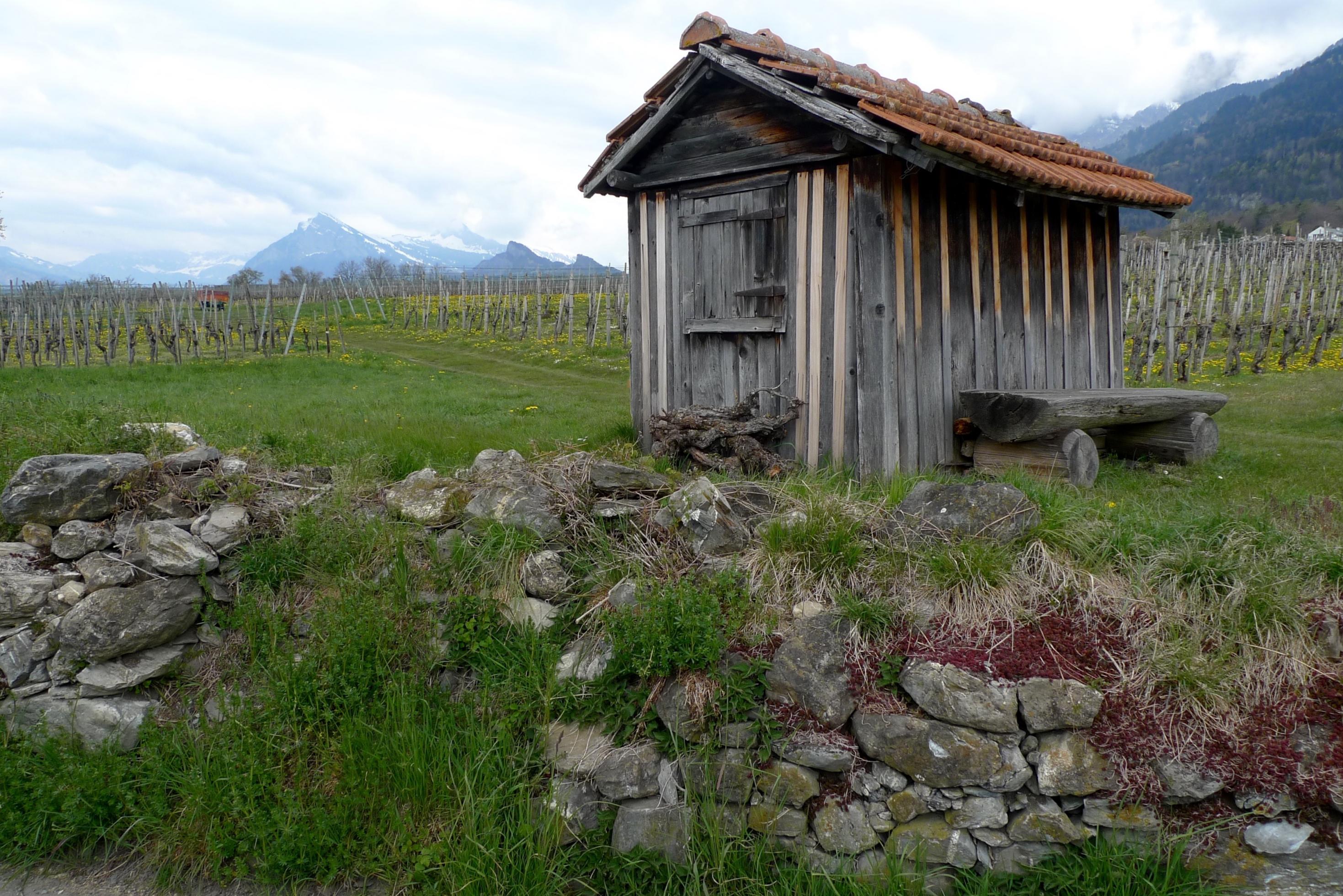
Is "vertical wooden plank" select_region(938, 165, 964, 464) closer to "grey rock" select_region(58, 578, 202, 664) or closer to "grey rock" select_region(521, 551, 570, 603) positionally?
"grey rock" select_region(521, 551, 570, 603)

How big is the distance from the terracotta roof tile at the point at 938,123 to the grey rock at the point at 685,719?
4178 mm

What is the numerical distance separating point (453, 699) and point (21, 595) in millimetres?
2830

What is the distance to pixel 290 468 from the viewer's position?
636 centimetres

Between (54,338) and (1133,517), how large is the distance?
30575mm

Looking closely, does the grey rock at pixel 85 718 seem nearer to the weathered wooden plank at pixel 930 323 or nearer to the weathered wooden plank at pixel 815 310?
the weathered wooden plank at pixel 815 310

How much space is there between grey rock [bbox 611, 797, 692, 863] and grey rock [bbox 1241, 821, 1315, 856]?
2417 mm

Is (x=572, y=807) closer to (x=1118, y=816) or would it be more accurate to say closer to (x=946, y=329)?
(x=1118, y=816)

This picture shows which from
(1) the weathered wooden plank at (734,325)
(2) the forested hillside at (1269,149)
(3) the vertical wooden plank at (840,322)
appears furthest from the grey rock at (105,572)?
(2) the forested hillside at (1269,149)

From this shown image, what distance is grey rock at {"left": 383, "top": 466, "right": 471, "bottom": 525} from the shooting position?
546 centimetres

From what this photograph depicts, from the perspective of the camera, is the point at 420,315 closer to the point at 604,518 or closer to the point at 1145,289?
the point at 1145,289

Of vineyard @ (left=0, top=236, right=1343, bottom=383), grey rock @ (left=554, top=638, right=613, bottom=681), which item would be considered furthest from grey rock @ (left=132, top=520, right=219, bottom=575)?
vineyard @ (left=0, top=236, right=1343, bottom=383)

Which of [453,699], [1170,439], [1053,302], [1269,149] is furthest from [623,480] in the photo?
[1269,149]

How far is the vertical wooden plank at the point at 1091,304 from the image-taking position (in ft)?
28.8

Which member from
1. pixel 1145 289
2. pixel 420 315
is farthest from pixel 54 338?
pixel 1145 289
